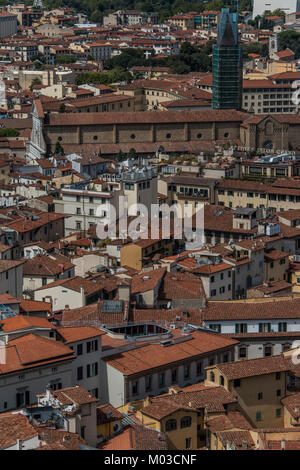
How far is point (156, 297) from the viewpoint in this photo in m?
29.6

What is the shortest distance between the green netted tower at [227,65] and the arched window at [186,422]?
4511 centimetres

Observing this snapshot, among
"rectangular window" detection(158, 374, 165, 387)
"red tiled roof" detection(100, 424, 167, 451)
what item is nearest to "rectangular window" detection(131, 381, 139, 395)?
"rectangular window" detection(158, 374, 165, 387)

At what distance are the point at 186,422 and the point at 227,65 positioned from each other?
4560cm

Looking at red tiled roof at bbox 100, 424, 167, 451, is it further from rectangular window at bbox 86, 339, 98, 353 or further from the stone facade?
the stone facade

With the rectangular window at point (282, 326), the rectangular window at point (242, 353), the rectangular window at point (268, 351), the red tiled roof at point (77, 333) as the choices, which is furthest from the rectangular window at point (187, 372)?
the rectangular window at point (282, 326)

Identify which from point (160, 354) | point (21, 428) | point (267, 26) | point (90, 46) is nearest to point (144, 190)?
point (160, 354)

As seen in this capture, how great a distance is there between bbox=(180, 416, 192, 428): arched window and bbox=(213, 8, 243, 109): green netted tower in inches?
1776

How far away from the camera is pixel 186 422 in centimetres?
2094

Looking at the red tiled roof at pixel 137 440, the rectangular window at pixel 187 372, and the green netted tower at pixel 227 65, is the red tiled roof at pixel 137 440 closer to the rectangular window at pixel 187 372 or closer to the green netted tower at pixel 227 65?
the rectangular window at pixel 187 372

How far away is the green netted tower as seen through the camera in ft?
210

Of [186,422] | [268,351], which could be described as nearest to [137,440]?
[186,422]

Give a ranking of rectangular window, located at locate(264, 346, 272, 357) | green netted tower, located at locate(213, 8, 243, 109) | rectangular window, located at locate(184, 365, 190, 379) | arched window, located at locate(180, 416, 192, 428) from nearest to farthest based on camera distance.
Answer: arched window, located at locate(180, 416, 192, 428), rectangular window, located at locate(184, 365, 190, 379), rectangular window, located at locate(264, 346, 272, 357), green netted tower, located at locate(213, 8, 243, 109)

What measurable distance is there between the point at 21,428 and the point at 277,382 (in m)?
6.78

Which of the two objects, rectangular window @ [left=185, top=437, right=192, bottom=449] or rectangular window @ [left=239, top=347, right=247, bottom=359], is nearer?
rectangular window @ [left=185, top=437, right=192, bottom=449]
